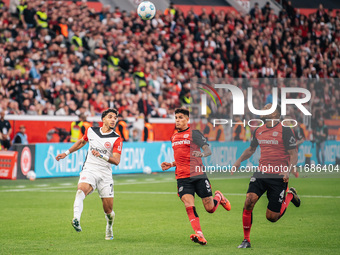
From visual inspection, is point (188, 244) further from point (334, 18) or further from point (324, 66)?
point (334, 18)

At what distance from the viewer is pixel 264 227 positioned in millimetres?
11781

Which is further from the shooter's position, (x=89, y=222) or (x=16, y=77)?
(x=16, y=77)

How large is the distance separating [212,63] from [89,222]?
22.3 metres

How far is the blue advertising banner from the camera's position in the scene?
851 inches

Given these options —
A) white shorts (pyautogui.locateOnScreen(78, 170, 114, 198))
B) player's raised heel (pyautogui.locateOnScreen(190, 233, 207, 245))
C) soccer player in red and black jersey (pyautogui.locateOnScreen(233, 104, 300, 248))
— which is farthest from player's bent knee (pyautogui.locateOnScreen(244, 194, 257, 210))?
white shorts (pyautogui.locateOnScreen(78, 170, 114, 198))

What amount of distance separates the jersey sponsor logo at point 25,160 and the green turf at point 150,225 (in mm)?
1665

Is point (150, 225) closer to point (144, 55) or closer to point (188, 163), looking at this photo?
point (188, 163)

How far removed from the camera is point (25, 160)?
69.7 ft

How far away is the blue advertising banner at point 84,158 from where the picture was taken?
70.9 feet

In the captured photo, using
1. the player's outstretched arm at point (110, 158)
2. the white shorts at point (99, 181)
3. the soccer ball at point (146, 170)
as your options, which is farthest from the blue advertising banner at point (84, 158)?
the player's outstretched arm at point (110, 158)

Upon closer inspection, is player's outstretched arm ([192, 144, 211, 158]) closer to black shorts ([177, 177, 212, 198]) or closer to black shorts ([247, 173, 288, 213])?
black shorts ([177, 177, 212, 198])

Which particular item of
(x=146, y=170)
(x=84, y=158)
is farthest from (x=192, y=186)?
(x=146, y=170)

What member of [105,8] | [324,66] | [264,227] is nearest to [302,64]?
[324,66]

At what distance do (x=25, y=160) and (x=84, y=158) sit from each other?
2367mm
